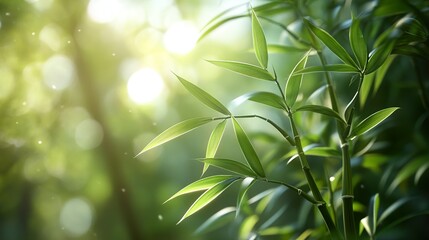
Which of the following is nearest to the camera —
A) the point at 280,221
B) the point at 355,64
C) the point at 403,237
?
the point at 355,64

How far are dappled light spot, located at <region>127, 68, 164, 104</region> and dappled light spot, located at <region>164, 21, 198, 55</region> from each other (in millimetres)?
93

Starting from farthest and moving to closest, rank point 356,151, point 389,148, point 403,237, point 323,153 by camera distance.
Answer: point 403,237 → point 389,148 → point 356,151 → point 323,153

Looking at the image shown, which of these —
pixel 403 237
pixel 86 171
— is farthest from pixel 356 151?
pixel 86 171

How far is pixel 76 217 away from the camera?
4.15 feet

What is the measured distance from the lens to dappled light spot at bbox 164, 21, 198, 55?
4.39ft

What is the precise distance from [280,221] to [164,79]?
57 cm

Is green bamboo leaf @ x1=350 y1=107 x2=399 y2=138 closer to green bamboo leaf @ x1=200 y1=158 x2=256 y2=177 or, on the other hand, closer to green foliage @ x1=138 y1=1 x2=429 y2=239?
green foliage @ x1=138 y1=1 x2=429 y2=239

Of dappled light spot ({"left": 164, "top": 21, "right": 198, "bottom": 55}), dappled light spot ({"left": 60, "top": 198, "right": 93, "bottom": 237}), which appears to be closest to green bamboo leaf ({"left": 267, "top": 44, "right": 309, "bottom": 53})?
dappled light spot ({"left": 164, "top": 21, "right": 198, "bottom": 55})

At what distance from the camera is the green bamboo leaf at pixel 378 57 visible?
0.57 meters

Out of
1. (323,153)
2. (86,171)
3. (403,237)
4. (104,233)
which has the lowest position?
(403,237)

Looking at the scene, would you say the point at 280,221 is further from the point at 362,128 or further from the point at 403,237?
the point at 362,128

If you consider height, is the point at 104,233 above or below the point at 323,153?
below

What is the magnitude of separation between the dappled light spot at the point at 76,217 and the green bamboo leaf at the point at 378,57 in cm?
93

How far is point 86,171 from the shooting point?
4.17ft
